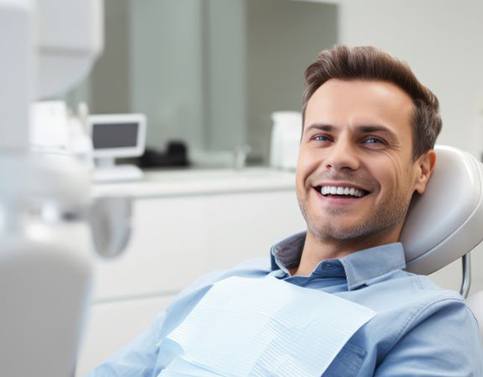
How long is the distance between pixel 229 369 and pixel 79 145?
184cm

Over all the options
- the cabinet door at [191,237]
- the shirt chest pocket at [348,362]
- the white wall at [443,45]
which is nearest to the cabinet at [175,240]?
the cabinet door at [191,237]

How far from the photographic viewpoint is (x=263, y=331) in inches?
49.3

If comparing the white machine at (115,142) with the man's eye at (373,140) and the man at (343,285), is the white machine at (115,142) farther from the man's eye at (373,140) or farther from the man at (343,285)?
the man's eye at (373,140)

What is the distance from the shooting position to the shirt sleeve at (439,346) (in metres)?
1.07

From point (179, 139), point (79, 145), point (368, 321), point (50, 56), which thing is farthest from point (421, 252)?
point (179, 139)

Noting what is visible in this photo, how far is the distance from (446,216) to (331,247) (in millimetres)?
239

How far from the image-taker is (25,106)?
0.43 m

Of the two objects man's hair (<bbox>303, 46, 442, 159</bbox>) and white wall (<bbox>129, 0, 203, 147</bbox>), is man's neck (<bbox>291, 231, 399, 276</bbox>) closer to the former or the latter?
man's hair (<bbox>303, 46, 442, 159</bbox>)

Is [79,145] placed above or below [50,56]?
below

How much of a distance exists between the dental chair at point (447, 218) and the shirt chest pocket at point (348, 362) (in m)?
0.30

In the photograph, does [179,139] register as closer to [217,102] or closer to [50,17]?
[217,102]

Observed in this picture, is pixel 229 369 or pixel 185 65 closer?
pixel 229 369

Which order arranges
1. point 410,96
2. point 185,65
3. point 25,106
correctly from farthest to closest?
point 185,65 < point 410,96 < point 25,106

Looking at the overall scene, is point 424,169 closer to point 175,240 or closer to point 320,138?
point 320,138
